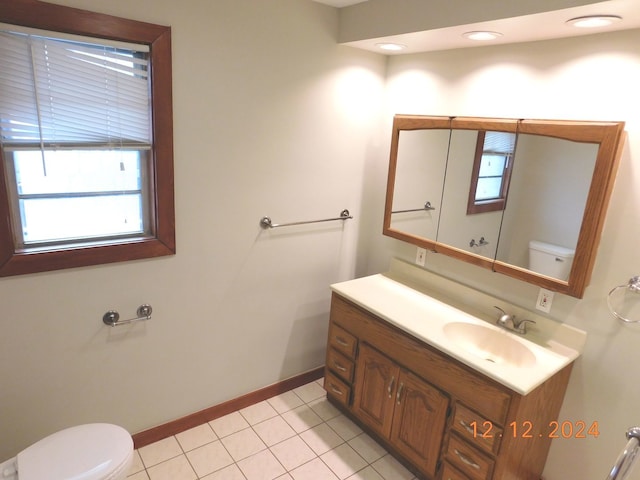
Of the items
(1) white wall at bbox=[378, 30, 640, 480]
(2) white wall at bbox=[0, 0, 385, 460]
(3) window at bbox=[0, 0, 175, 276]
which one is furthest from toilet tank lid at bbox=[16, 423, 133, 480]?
(1) white wall at bbox=[378, 30, 640, 480]

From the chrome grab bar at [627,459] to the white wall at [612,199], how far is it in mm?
673

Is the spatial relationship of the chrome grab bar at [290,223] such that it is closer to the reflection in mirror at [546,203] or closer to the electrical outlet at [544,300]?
the reflection in mirror at [546,203]

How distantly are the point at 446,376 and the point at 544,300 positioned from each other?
58 cm

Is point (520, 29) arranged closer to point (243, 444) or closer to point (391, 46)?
point (391, 46)

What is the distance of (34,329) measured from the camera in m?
1.71

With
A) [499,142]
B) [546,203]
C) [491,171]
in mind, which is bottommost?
[546,203]

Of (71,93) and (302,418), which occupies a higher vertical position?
(71,93)

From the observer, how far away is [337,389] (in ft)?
7.97

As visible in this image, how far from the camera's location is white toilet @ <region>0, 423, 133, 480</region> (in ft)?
4.69

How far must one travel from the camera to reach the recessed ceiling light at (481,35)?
70.0 inches

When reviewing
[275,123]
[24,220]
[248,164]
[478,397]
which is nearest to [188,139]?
[248,164]

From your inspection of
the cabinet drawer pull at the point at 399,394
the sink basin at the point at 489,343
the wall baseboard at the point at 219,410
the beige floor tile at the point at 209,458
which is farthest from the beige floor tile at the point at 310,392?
the sink basin at the point at 489,343

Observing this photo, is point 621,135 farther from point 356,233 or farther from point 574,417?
point 356,233

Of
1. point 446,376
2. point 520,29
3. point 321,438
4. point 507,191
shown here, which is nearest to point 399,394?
point 446,376
